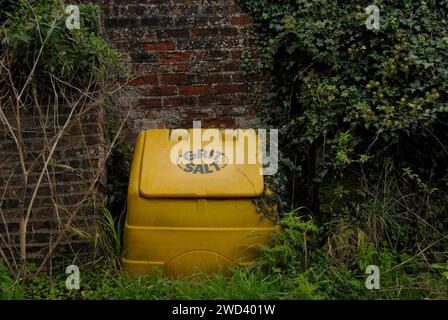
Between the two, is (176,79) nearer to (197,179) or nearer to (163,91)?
(163,91)

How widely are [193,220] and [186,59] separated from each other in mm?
1782

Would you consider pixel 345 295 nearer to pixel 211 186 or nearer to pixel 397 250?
pixel 397 250

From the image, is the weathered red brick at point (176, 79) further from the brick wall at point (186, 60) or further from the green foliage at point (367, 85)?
the green foliage at point (367, 85)

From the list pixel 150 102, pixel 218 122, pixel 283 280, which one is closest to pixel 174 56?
pixel 150 102

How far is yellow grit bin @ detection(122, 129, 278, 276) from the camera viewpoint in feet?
12.5

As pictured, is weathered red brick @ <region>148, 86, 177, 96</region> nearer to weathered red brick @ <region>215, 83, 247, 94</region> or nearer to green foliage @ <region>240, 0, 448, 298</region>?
weathered red brick @ <region>215, 83, 247, 94</region>

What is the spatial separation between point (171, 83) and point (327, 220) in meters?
1.80

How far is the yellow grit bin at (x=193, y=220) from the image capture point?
3811mm

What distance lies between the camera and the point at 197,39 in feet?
16.5

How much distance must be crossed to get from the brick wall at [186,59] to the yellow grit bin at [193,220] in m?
1.25

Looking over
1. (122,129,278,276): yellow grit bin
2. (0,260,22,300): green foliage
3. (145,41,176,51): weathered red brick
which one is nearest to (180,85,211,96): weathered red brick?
(145,41,176,51): weathered red brick

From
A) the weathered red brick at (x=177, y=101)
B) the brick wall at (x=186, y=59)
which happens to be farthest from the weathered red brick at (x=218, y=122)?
the weathered red brick at (x=177, y=101)

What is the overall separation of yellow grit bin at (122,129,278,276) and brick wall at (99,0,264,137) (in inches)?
49.2
